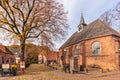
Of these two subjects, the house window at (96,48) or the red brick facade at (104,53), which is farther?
the house window at (96,48)

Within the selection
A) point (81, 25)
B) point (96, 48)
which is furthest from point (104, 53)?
point (81, 25)

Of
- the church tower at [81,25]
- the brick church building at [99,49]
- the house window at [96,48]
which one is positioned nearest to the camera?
the brick church building at [99,49]

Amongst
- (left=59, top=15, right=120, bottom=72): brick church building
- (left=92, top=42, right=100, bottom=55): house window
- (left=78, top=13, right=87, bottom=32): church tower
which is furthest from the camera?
(left=78, top=13, right=87, bottom=32): church tower

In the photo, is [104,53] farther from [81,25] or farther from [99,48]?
[81,25]

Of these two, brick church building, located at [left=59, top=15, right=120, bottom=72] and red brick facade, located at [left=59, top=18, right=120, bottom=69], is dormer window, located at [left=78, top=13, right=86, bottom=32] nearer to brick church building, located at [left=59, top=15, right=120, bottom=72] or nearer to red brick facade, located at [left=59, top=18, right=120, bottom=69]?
brick church building, located at [left=59, top=15, right=120, bottom=72]

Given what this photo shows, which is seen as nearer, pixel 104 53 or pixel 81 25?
pixel 104 53

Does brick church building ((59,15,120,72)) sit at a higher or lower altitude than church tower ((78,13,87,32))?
lower

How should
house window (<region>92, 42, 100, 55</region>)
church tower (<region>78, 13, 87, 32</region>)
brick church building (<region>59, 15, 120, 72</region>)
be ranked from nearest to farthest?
brick church building (<region>59, 15, 120, 72</region>) → house window (<region>92, 42, 100, 55</region>) → church tower (<region>78, 13, 87, 32</region>)

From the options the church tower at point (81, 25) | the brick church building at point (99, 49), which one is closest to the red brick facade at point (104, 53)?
the brick church building at point (99, 49)

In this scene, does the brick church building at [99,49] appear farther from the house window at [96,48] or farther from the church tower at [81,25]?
the church tower at [81,25]

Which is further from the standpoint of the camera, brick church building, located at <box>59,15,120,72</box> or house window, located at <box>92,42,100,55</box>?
house window, located at <box>92,42,100,55</box>

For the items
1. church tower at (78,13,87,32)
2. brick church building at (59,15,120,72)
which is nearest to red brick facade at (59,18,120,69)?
brick church building at (59,15,120,72)

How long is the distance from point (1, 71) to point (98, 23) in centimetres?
2029

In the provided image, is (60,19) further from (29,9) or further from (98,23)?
(98,23)
